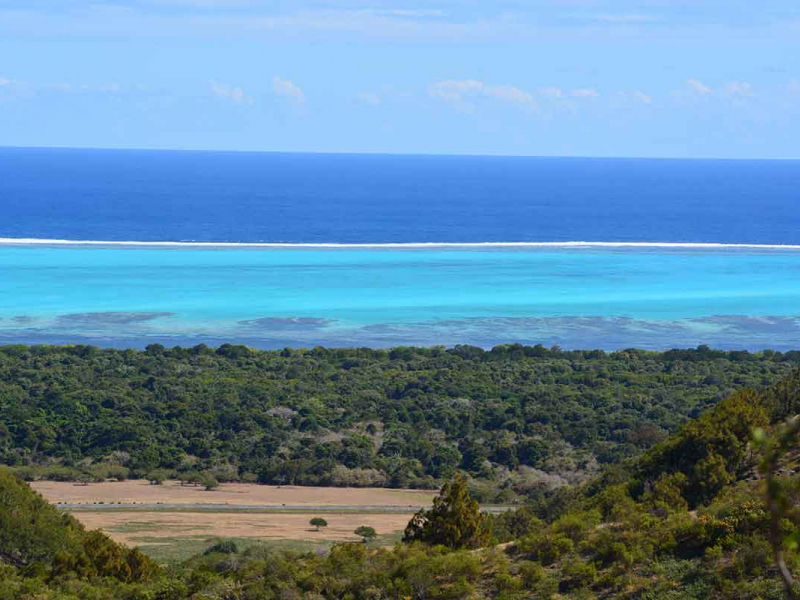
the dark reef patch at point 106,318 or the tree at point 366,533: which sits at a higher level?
the dark reef patch at point 106,318

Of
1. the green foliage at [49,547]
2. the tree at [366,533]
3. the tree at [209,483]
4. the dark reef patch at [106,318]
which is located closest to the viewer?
the green foliage at [49,547]

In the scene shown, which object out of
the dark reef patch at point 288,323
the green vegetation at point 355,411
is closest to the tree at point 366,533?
the green vegetation at point 355,411

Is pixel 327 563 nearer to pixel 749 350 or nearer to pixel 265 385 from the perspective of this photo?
pixel 265 385

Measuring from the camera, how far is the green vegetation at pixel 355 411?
28.6 metres

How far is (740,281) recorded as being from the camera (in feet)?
220

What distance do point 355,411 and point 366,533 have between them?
13.6m

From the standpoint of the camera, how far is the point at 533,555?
13945mm

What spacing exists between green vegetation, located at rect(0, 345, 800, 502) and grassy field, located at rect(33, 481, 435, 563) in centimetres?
102

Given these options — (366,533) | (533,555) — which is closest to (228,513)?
(366,533)

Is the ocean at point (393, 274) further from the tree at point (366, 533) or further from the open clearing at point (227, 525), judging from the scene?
the tree at point (366, 533)

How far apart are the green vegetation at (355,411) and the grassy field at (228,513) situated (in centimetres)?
102

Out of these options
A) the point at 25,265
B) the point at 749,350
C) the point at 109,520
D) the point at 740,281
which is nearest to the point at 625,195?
the point at 740,281

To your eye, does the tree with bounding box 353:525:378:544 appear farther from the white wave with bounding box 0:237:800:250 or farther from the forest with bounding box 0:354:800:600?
the white wave with bounding box 0:237:800:250

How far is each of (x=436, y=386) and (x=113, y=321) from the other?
1986cm
